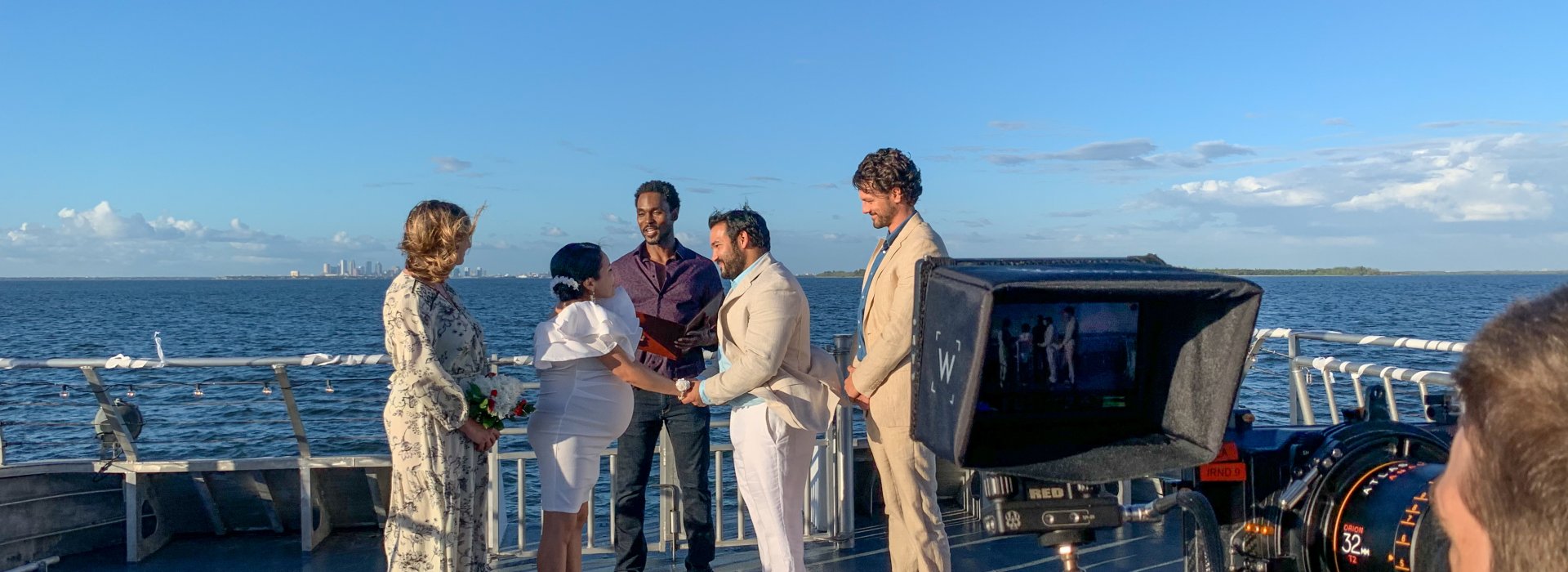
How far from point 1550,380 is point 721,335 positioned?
3.12 meters

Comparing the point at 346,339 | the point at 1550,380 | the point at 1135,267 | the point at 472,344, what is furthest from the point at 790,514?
the point at 346,339

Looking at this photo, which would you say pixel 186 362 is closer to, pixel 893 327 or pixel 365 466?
pixel 365 466

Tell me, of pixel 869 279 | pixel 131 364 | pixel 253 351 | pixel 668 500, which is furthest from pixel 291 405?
pixel 253 351

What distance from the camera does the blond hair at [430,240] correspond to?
3453 millimetres

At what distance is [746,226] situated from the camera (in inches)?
147

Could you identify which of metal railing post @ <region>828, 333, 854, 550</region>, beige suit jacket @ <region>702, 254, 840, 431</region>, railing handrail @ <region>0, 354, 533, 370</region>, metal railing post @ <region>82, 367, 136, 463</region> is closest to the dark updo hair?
beige suit jacket @ <region>702, 254, 840, 431</region>

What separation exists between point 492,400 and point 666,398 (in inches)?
34.1

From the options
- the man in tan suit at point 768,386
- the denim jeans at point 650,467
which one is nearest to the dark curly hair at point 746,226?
the man in tan suit at point 768,386

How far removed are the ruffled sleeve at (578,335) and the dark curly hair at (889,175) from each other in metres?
1.01

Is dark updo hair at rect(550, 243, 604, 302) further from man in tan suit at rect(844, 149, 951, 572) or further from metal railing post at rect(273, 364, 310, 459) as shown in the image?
metal railing post at rect(273, 364, 310, 459)

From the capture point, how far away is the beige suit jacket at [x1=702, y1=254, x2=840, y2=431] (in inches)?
139

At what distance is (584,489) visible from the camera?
3.86 m

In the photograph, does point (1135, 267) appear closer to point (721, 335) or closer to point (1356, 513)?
point (1356, 513)

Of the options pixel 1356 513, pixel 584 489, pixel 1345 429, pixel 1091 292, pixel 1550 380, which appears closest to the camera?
pixel 1550 380
